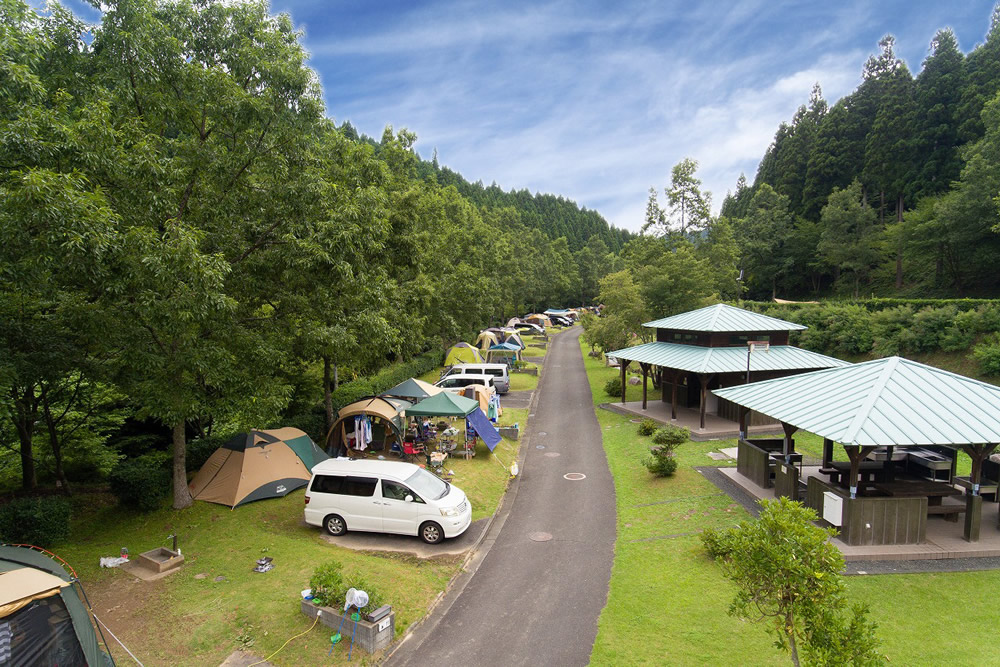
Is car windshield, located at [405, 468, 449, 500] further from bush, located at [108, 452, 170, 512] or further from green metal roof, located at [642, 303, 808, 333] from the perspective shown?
green metal roof, located at [642, 303, 808, 333]

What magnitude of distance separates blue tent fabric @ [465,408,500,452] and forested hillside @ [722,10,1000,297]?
34.4m

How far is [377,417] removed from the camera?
17688 millimetres

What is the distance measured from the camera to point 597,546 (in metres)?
11.3

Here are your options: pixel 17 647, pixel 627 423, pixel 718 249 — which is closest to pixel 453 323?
pixel 627 423

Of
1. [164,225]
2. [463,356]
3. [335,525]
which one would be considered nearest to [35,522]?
[335,525]

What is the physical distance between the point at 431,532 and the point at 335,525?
7.71 feet

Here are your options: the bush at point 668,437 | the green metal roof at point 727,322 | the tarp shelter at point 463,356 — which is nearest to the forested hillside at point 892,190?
the green metal roof at point 727,322

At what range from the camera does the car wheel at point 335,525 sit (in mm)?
11539

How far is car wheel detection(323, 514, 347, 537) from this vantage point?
37.9 ft

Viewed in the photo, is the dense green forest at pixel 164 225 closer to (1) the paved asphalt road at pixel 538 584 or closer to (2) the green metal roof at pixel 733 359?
(1) the paved asphalt road at pixel 538 584

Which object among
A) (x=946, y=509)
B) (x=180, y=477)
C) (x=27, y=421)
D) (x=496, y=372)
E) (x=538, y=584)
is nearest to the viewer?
(x=538, y=584)

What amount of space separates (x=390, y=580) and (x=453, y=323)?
2543 cm

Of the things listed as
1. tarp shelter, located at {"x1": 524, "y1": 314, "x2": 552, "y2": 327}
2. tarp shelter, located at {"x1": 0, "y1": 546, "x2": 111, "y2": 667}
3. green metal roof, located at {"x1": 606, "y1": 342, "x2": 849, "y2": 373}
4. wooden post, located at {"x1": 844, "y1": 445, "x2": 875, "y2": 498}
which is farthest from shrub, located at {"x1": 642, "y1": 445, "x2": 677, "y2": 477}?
tarp shelter, located at {"x1": 524, "y1": 314, "x2": 552, "y2": 327}

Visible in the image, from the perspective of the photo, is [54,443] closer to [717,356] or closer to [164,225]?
[164,225]
